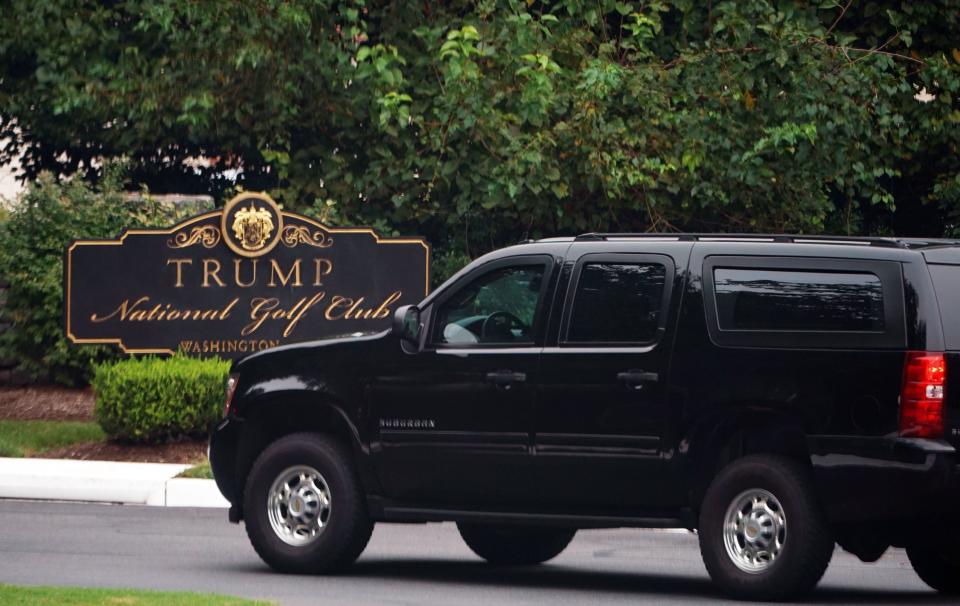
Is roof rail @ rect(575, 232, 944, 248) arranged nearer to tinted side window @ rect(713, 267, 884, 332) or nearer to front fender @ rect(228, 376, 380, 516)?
tinted side window @ rect(713, 267, 884, 332)

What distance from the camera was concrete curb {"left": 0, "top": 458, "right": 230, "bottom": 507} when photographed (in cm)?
1470

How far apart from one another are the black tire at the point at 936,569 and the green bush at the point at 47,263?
10.6 meters

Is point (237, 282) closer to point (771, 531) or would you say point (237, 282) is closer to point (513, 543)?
point (513, 543)

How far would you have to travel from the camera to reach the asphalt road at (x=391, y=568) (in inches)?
396

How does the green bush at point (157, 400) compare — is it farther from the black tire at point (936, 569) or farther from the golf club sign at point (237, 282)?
the black tire at point (936, 569)

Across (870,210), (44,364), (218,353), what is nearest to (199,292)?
(218,353)

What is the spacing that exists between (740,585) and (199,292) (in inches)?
398

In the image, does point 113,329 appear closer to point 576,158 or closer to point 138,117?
point 138,117

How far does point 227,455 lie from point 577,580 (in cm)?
234

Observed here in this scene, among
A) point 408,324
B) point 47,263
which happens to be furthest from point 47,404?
point 408,324

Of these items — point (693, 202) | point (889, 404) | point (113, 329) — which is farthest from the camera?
point (693, 202)

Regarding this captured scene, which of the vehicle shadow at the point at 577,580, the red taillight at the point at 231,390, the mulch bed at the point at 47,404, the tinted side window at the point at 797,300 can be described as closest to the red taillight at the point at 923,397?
the tinted side window at the point at 797,300

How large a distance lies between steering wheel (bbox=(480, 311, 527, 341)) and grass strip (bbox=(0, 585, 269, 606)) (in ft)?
7.40

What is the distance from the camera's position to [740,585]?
952 cm
